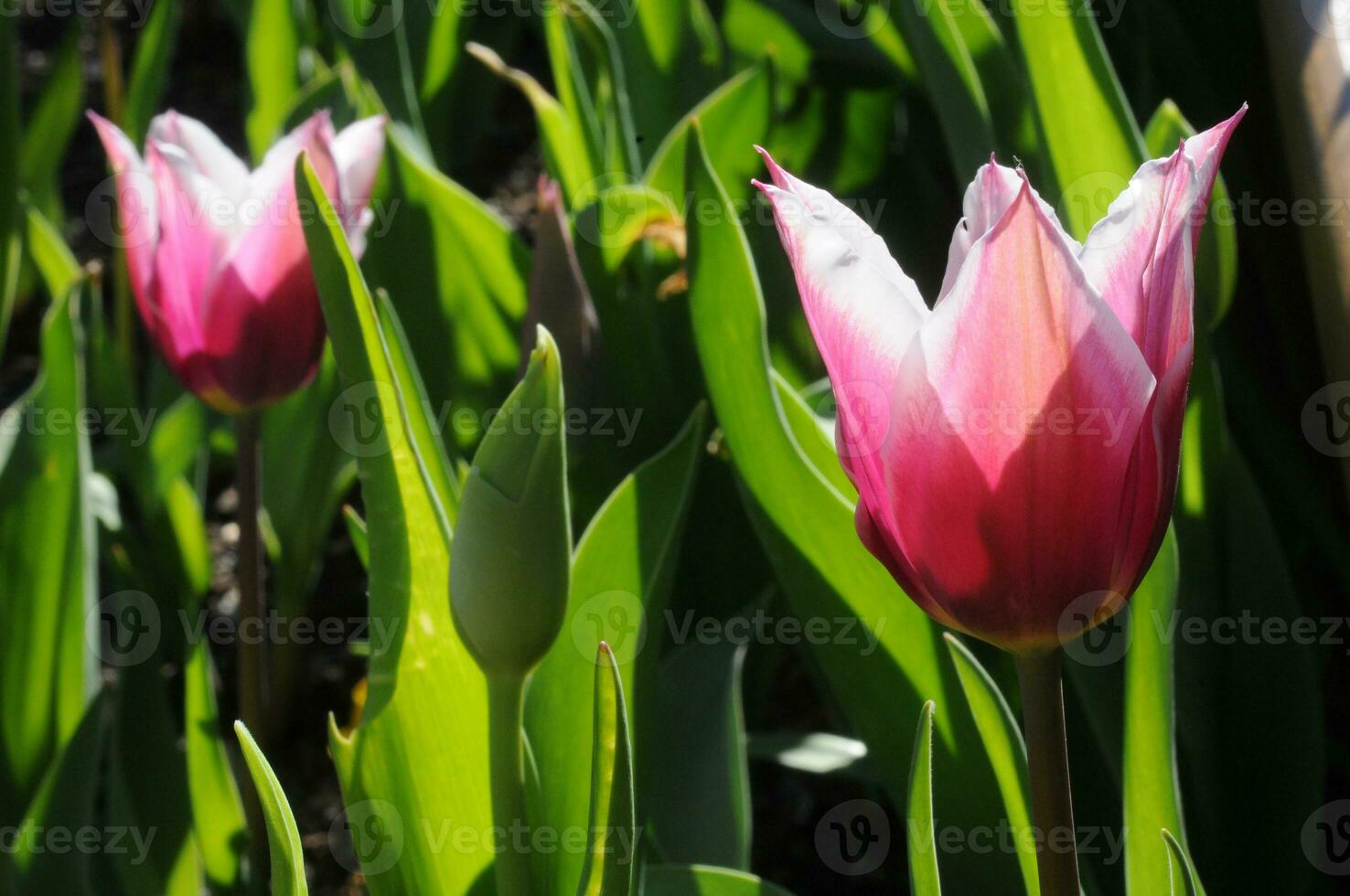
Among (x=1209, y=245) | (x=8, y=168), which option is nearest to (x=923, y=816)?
(x=1209, y=245)

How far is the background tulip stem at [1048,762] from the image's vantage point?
0.43 meters

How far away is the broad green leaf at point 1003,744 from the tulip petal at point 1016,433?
20 centimetres

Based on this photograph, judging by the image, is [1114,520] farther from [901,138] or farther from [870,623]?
[901,138]

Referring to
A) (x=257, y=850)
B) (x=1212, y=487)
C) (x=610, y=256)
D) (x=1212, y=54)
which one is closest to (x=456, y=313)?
(x=610, y=256)

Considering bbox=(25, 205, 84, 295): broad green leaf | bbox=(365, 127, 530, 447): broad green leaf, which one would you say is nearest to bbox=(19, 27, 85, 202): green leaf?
bbox=(25, 205, 84, 295): broad green leaf

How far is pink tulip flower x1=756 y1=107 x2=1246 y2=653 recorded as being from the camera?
1.26 feet

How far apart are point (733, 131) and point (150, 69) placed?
0.63 meters

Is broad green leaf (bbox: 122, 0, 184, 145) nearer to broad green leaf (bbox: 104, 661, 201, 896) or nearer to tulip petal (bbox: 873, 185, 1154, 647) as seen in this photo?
broad green leaf (bbox: 104, 661, 201, 896)

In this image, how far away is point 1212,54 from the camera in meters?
1.13

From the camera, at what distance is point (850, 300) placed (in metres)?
0.41

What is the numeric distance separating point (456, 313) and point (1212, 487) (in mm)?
593

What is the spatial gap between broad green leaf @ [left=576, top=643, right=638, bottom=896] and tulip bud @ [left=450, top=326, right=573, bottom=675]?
0.04 meters

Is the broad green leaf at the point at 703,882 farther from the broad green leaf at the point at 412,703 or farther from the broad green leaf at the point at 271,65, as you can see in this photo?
the broad green leaf at the point at 271,65

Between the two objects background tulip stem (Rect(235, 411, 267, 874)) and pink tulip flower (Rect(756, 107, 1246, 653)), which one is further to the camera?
background tulip stem (Rect(235, 411, 267, 874))
